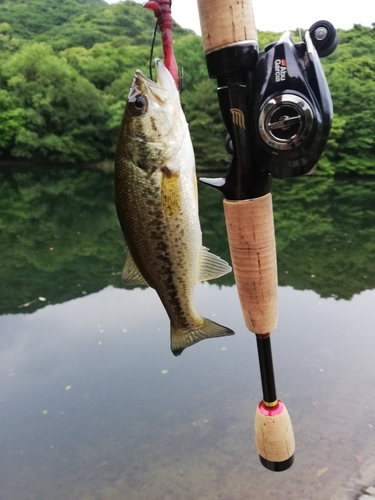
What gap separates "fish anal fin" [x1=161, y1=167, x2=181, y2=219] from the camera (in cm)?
131

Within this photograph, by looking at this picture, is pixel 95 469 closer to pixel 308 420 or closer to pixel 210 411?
pixel 210 411

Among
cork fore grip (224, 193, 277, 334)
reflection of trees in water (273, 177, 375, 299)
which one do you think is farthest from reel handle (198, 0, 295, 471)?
reflection of trees in water (273, 177, 375, 299)

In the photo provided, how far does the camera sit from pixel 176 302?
4.82 feet

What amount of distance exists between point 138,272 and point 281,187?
20700 millimetres

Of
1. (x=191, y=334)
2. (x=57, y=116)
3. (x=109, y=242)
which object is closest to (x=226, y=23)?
(x=191, y=334)

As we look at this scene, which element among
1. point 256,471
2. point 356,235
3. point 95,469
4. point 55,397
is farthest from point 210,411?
point 356,235

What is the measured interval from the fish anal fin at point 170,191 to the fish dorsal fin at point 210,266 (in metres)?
0.21

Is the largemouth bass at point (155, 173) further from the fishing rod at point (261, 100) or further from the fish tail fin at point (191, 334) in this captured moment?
the fish tail fin at point (191, 334)

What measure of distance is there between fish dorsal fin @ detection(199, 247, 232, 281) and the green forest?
2313cm

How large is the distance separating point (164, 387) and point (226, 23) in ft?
13.1

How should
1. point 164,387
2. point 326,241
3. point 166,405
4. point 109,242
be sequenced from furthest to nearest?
point 109,242
point 326,241
point 164,387
point 166,405

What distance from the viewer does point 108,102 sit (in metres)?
34.5

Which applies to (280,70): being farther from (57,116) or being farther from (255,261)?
(57,116)

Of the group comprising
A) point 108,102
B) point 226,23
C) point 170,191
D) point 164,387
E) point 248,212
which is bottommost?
point 164,387
